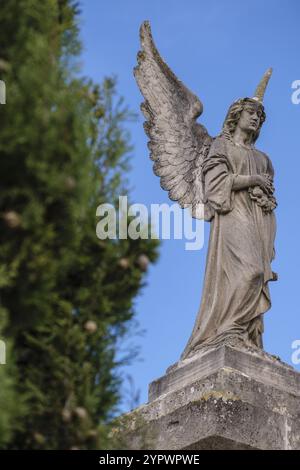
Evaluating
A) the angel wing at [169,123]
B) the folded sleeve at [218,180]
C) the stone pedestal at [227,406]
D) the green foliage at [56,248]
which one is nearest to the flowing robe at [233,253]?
the folded sleeve at [218,180]

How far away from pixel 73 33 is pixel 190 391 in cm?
377

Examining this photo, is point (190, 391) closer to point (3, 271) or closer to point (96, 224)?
point (96, 224)

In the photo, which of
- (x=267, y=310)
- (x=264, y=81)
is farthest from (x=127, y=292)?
(x=264, y=81)

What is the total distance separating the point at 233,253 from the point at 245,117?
1785 mm

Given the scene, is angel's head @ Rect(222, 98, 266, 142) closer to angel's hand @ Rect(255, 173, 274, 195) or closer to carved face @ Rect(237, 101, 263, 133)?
carved face @ Rect(237, 101, 263, 133)

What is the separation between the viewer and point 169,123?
1205 cm

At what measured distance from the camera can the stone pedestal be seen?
8.10 m

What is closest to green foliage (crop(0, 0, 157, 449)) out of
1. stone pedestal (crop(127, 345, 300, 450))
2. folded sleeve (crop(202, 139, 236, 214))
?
stone pedestal (crop(127, 345, 300, 450))

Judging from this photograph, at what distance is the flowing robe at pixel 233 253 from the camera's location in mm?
9547

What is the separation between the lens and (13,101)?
539cm

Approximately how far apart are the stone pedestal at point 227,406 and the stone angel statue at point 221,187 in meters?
0.36

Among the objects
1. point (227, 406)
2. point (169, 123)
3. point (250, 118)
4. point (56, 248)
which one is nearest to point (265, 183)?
point (250, 118)

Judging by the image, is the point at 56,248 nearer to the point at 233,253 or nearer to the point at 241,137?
the point at 233,253

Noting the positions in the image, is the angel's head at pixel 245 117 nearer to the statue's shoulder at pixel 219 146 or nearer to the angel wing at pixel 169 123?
the statue's shoulder at pixel 219 146
